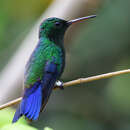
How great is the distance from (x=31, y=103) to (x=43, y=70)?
Answer: 1.25 ft

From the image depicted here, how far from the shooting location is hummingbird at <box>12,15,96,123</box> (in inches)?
99.0

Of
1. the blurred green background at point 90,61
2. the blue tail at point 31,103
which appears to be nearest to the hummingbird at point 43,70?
the blue tail at point 31,103

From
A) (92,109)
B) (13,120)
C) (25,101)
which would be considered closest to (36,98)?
(25,101)

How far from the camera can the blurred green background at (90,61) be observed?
5.09 meters

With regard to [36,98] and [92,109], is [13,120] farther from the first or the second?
[92,109]

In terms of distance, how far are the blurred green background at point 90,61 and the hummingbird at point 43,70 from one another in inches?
73.4

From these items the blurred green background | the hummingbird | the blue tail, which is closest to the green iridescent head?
the hummingbird

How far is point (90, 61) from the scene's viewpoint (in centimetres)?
536

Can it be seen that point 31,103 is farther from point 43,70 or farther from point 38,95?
point 43,70

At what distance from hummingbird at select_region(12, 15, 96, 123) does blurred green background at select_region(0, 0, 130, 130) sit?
187cm

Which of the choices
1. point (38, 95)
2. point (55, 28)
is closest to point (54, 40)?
point (55, 28)

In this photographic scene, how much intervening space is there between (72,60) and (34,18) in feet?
3.26

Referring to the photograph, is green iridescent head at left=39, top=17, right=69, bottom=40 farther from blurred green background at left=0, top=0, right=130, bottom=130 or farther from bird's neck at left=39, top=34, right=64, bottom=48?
blurred green background at left=0, top=0, right=130, bottom=130

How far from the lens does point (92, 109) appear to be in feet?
17.3
